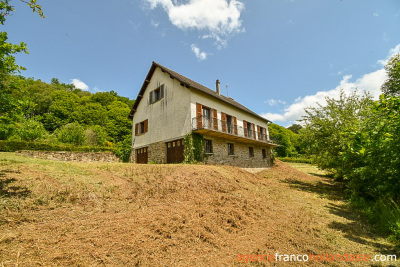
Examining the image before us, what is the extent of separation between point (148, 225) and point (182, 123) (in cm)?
1047

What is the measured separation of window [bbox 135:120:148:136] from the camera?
18.3 m

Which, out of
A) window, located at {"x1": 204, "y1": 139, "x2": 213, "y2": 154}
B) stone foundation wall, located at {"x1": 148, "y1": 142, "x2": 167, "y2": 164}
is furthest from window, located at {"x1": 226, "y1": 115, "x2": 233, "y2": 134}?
stone foundation wall, located at {"x1": 148, "y1": 142, "x2": 167, "y2": 164}

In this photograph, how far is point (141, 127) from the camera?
755 inches

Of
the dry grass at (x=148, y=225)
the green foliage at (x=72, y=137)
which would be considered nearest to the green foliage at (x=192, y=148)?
the dry grass at (x=148, y=225)

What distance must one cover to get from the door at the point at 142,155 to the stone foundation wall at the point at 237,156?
687 centimetres

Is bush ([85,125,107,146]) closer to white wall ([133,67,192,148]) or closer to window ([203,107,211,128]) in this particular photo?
white wall ([133,67,192,148])

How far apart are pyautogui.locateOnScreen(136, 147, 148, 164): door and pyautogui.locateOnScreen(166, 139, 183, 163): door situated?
3.55 m

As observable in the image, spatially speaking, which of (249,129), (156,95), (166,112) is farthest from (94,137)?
(249,129)

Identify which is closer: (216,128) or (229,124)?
(216,128)

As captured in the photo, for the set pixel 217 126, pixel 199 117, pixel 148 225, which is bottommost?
pixel 148 225

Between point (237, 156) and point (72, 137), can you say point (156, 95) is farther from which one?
point (72, 137)

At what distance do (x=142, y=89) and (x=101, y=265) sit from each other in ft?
59.4

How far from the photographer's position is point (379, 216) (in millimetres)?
6410

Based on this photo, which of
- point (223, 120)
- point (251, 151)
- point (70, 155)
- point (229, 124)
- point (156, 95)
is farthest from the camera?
point (251, 151)
